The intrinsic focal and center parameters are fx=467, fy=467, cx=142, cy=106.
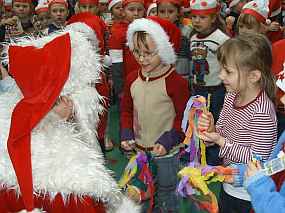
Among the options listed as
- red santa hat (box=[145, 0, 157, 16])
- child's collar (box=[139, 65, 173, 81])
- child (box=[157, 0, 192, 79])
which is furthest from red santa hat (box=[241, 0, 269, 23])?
child's collar (box=[139, 65, 173, 81])

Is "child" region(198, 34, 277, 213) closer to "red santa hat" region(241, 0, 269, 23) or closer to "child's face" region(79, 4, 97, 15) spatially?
"red santa hat" region(241, 0, 269, 23)

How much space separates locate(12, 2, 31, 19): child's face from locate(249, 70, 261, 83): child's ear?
3998mm

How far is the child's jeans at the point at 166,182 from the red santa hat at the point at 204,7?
1.61 meters

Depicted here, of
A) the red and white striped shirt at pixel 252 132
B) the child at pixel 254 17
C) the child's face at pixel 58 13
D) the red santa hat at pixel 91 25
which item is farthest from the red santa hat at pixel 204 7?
the red and white striped shirt at pixel 252 132

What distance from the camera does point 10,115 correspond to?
1.84m

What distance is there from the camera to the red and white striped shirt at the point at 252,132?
2.02m

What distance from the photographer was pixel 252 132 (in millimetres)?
2029

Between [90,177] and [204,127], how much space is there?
676mm

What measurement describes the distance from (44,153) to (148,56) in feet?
3.66

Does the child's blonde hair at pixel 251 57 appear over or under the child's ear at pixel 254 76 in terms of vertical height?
over

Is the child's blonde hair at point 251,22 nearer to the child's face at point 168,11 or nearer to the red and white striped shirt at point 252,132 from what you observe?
the child's face at point 168,11

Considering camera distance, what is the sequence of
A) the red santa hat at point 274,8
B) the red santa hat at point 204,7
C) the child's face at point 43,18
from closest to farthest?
the red santa hat at point 204,7
the red santa hat at point 274,8
the child's face at point 43,18

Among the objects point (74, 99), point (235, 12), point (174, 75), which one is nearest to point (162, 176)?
point (174, 75)

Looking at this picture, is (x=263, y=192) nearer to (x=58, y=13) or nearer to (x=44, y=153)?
(x=44, y=153)
